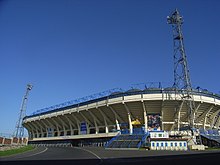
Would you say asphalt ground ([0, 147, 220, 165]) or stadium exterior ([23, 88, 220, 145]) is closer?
asphalt ground ([0, 147, 220, 165])

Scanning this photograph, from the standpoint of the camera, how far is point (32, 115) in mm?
102500

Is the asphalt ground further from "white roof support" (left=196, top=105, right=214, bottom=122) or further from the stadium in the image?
"white roof support" (left=196, top=105, right=214, bottom=122)

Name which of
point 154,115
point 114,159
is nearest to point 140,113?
point 154,115

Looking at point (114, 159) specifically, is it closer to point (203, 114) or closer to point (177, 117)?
point (177, 117)

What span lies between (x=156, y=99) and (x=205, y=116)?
53.9ft

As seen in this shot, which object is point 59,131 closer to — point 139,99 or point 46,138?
point 46,138

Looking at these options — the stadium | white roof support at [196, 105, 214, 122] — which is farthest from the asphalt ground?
white roof support at [196, 105, 214, 122]

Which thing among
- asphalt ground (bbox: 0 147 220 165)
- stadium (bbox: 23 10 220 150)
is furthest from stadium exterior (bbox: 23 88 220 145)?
asphalt ground (bbox: 0 147 220 165)

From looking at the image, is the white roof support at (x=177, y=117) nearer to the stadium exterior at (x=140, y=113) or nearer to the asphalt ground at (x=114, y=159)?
the stadium exterior at (x=140, y=113)

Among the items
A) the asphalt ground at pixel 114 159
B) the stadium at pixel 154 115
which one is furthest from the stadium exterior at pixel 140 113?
the asphalt ground at pixel 114 159

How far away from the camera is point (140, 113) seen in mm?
58531

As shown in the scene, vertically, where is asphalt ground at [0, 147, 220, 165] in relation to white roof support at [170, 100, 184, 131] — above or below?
below

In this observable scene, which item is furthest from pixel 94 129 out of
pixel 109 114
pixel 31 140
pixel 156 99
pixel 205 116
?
pixel 31 140

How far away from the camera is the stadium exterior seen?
183ft
